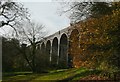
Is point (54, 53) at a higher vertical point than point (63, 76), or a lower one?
higher

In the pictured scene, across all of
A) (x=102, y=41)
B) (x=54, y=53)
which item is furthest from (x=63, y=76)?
(x=54, y=53)

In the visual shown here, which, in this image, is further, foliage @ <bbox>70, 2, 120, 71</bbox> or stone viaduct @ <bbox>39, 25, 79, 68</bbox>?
stone viaduct @ <bbox>39, 25, 79, 68</bbox>

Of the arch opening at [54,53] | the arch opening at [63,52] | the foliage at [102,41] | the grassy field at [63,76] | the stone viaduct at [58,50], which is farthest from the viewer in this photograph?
the arch opening at [54,53]

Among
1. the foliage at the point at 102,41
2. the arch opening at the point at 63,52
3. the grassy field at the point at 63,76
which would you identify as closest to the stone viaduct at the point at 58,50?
the arch opening at the point at 63,52

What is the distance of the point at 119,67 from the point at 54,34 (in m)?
44.3

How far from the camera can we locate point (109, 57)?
1416 cm

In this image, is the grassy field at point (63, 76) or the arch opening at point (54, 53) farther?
the arch opening at point (54, 53)

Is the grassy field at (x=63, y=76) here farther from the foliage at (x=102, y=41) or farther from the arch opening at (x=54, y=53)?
the arch opening at (x=54, y=53)

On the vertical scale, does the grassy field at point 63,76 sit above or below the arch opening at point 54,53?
below

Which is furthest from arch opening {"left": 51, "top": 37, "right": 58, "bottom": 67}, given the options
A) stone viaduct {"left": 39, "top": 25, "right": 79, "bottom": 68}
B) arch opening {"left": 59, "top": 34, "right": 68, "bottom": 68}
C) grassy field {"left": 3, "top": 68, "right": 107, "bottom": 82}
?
grassy field {"left": 3, "top": 68, "right": 107, "bottom": 82}

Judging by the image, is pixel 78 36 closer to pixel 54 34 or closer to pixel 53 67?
pixel 53 67

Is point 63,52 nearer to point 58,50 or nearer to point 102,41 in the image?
point 58,50

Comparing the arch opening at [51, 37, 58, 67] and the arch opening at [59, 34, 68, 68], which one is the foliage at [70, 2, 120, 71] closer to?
the arch opening at [59, 34, 68, 68]

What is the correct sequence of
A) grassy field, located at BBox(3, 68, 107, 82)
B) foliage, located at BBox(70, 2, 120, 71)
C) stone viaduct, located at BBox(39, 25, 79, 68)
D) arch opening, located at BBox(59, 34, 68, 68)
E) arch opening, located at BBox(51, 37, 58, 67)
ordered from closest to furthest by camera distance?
foliage, located at BBox(70, 2, 120, 71) < grassy field, located at BBox(3, 68, 107, 82) < stone viaduct, located at BBox(39, 25, 79, 68) < arch opening, located at BBox(59, 34, 68, 68) < arch opening, located at BBox(51, 37, 58, 67)
